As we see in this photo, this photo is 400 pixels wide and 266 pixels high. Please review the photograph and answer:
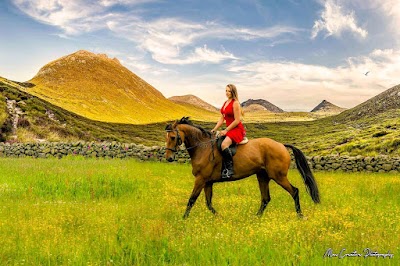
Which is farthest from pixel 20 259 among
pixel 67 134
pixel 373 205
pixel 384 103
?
pixel 384 103

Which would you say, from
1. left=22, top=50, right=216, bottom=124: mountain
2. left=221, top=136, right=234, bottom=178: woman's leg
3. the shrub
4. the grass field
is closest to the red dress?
left=221, top=136, right=234, bottom=178: woman's leg

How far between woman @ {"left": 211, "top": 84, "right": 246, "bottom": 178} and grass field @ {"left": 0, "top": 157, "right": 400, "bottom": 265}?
1.33 meters

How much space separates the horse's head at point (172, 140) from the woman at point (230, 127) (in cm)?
113

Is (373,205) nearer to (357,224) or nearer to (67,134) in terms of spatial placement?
(357,224)

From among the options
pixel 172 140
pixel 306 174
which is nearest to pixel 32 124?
pixel 172 140

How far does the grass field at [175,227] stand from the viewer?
612 centimetres

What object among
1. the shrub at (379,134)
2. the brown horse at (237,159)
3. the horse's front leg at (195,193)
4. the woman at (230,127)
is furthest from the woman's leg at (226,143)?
the shrub at (379,134)

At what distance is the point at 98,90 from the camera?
415ft

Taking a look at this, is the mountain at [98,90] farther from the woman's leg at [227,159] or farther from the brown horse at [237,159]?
the woman's leg at [227,159]

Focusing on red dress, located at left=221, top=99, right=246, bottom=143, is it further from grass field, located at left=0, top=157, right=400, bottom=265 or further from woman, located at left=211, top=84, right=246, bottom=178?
grass field, located at left=0, top=157, right=400, bottom=265

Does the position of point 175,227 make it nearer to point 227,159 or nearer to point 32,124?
point 227,159

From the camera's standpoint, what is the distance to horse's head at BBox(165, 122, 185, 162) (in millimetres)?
9391

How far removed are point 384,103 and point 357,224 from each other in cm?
→ 9834

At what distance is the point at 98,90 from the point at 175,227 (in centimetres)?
12390
